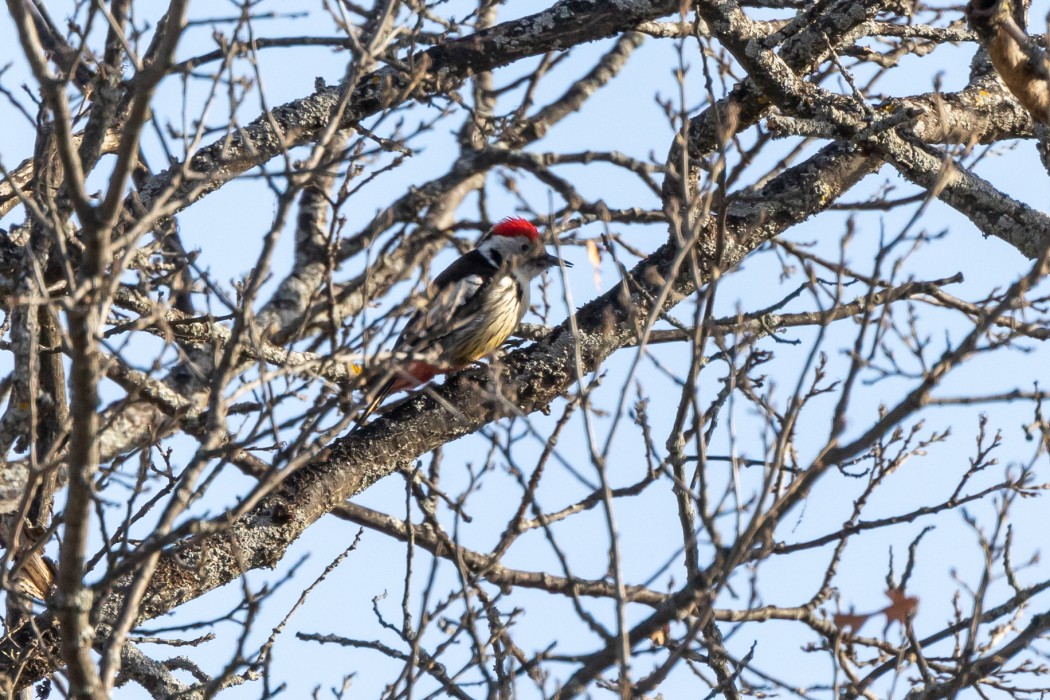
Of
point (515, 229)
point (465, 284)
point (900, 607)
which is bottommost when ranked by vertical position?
point (900, 607)

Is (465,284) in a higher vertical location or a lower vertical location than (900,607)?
higher

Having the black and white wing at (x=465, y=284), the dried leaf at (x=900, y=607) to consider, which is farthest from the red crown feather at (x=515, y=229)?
the dried leaf at (x=900, y=607)

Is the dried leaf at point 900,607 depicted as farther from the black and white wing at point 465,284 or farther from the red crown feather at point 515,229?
the red crown feather at point 515,229

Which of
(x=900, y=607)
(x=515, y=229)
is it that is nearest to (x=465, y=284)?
(x=515, y=229)

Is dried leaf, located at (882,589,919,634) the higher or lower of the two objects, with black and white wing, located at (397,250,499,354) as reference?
lower

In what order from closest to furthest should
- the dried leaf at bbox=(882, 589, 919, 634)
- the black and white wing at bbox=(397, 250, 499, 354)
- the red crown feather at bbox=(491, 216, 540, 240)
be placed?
the dried leaf at bbox=(882, 589, 919, 634) → the black and white wing at bbox=(397, 250, 499, 354) → the red crown feather at bbox=(491, 216, 540, 240)

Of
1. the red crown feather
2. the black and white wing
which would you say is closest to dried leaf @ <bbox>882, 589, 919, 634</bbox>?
the black and white wing

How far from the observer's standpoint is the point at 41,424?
499 cm

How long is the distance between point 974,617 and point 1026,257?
224 centimetres

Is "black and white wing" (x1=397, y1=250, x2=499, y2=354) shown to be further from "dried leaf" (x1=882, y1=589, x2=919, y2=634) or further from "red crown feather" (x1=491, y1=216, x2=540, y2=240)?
"dried leaf" (x1=882, y1=589, x2=919, y2=634)

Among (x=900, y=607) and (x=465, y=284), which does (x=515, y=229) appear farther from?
(x=900, y=607)

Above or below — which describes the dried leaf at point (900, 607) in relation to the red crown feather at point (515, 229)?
below

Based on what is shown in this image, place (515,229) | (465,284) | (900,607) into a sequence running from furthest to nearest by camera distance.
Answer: (515,229) < (465,284) < (900,607)

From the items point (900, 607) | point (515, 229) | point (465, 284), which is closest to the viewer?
point (900, 607)
